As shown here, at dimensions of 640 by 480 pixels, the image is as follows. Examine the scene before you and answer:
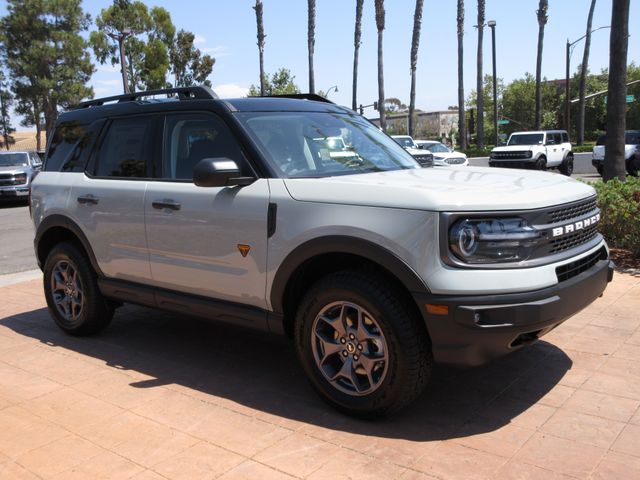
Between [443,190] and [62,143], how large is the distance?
12.3 feet

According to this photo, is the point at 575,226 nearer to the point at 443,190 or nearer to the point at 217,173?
the point at 443,190

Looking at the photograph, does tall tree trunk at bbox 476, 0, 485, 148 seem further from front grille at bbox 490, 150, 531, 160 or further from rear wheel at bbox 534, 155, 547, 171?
rear wheel at bbox 534, 155, 547, 171

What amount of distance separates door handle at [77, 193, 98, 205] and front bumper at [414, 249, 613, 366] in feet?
9.60

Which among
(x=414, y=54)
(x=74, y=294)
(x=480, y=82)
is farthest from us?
(x=414, y=54)

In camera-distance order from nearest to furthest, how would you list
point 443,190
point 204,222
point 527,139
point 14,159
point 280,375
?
1. point 443,190
2. point 204,222
3. point 280,375
4. point 14,159
5. point 527,139

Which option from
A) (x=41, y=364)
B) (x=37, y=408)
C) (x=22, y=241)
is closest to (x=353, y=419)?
(x=37, y=408)

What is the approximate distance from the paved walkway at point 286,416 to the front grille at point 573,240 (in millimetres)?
945

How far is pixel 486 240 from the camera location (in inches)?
124

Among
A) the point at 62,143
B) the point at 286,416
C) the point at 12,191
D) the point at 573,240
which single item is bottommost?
the point at 286,416

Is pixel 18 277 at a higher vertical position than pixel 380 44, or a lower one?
lower

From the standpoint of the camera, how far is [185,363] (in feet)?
15.6

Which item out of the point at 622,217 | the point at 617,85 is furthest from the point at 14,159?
the point at 622,217

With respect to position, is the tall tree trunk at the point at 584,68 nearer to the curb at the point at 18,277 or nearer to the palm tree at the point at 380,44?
the palm tree at the point at 380,44

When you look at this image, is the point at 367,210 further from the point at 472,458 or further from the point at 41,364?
the point at 41,364
